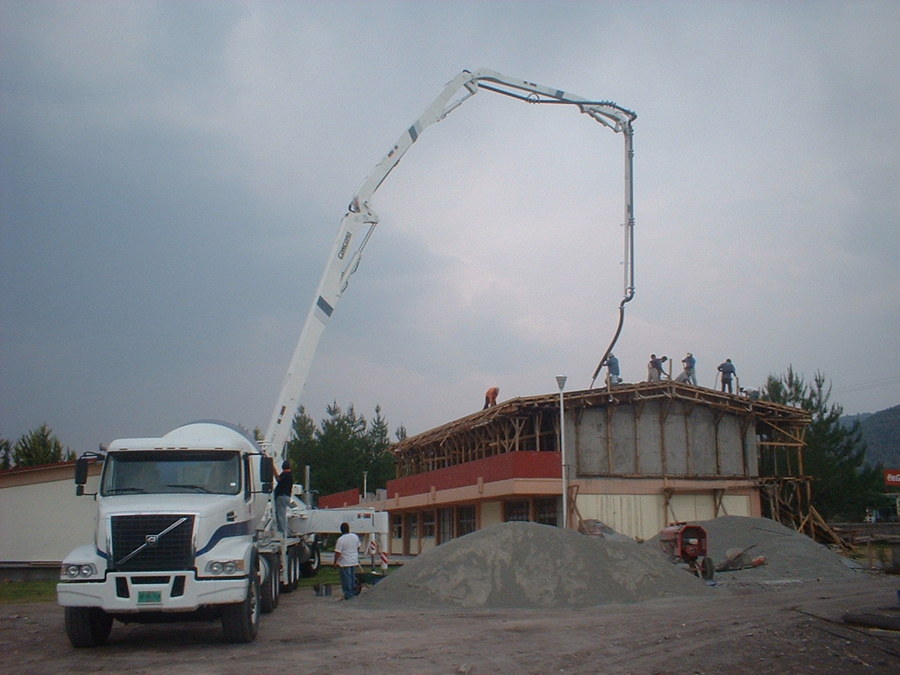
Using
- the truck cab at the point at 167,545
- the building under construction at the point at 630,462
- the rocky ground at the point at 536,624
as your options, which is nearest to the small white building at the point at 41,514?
the rocky ground at the point at 536,624

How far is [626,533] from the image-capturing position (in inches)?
1348

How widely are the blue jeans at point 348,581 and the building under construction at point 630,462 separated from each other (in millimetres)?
12722

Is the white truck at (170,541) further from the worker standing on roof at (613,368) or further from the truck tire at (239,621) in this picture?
the worker standing on roof at (613,368)

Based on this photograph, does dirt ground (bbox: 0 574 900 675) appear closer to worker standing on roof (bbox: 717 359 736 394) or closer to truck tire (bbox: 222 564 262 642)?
truck tire (bbox: 222 564 262 642)

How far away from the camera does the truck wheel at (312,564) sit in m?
29.4

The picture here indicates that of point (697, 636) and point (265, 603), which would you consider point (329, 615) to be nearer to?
point (265, 603)

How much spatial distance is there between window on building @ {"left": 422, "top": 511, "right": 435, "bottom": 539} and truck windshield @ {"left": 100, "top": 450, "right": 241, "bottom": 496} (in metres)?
32.5

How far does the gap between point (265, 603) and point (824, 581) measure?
16.6 m

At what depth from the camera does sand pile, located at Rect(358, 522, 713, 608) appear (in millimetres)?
19703

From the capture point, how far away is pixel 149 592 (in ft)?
42.7

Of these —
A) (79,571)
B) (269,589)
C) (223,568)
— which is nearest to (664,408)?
(269,589)

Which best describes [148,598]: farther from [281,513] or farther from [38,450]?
[38,450]

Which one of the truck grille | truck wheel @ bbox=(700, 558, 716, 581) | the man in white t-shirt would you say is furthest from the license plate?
truck wheel @ bbox=(700, 558, 716, 581)

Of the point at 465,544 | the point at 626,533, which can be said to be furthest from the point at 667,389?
the point at 465,544
